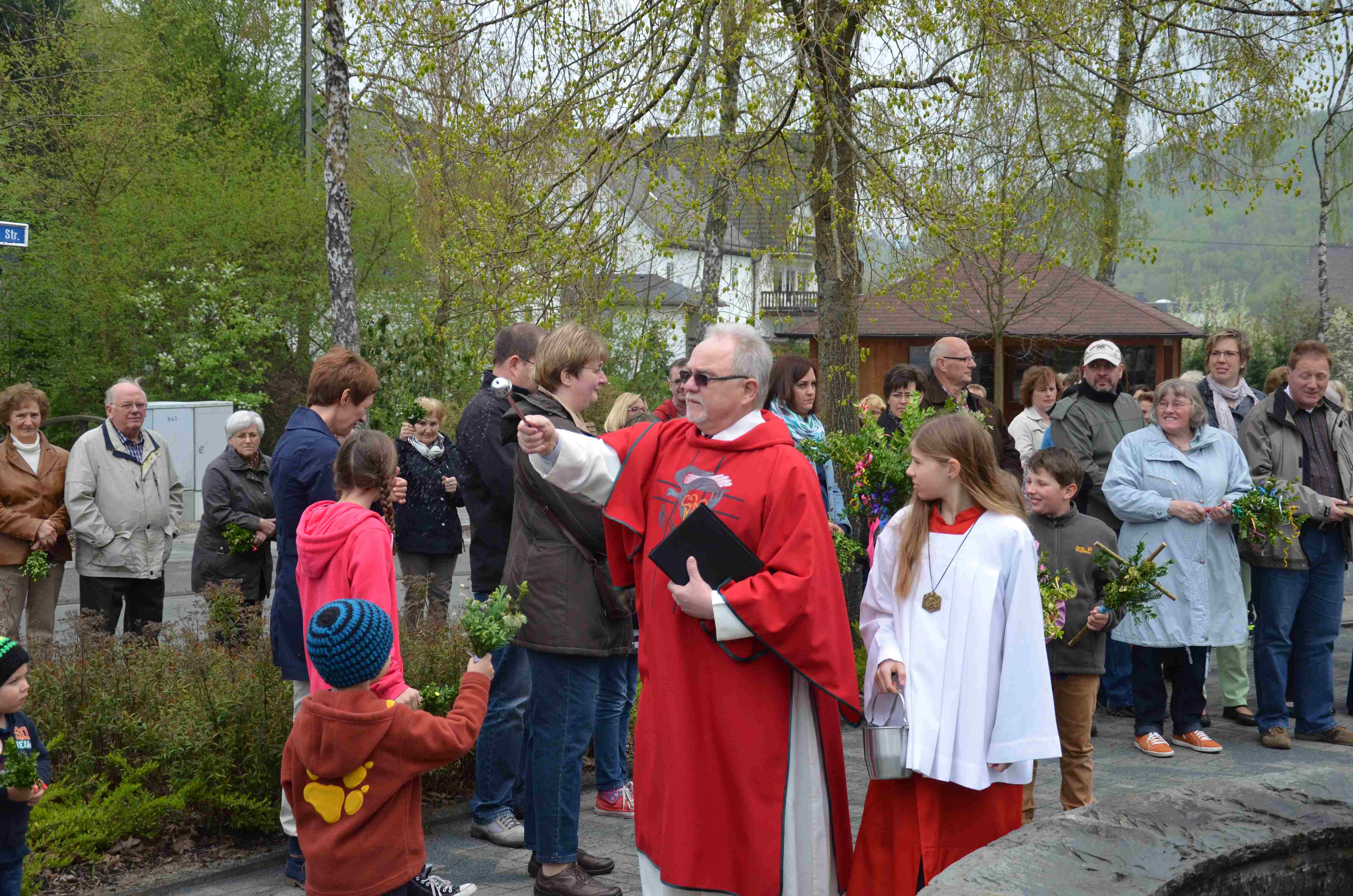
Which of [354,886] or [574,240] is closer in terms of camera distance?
[354,886]

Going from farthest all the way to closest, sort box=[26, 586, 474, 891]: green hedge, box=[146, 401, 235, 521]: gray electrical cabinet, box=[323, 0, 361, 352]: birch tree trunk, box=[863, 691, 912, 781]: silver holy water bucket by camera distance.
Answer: box=[146, 401, 235, 521]: gray electrical cabinet
box=[323, 0, 361, 352]: birch tree trunk
box=[26, 586, 474, 891]: green hedge
box=[863, 691, 912, 781]: silver holy water bucket

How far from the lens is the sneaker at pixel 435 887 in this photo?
4.45 meters

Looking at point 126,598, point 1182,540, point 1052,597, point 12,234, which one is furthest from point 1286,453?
point 12,234

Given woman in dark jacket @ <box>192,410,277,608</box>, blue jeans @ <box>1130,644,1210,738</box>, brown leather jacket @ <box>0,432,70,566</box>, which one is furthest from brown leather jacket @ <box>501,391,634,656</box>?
brown leather jacket @ <box>0,432,70,566</box>

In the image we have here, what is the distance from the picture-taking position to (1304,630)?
294 inches

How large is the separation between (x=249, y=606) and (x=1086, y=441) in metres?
5.27

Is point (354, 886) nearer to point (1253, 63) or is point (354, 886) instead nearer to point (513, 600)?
→ point (513, 600)

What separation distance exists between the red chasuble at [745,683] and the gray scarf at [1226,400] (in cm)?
569

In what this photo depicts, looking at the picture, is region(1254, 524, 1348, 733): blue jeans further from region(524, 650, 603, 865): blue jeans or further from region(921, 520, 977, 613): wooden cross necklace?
region(524, 650, 603, 865): blue jeans

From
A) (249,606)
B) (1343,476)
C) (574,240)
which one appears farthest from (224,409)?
(1343,476)

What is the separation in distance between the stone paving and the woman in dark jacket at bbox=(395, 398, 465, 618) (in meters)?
2.71

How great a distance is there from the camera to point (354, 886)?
142 inches

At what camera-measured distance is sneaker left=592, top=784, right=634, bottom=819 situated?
5.87 metres

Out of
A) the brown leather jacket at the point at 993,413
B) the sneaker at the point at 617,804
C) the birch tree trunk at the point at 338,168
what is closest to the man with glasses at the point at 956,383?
the brown leather jacket at the point at 993,413
